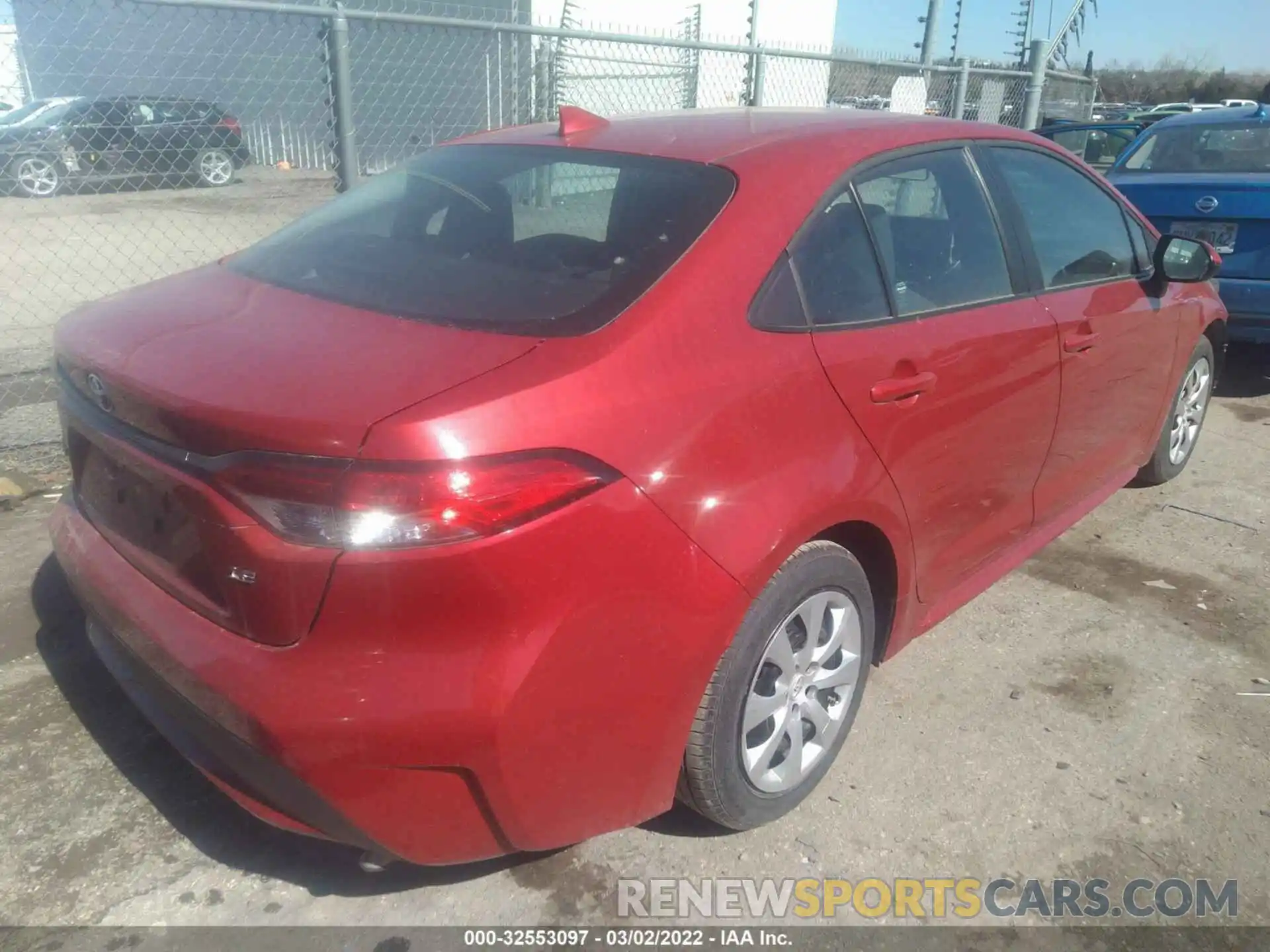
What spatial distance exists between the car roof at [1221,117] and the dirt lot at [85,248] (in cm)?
690

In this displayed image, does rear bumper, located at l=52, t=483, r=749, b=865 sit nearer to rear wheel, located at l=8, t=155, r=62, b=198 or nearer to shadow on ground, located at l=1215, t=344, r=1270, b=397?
shadow on ground, located at l=1215, t=344, r=1270, b=397

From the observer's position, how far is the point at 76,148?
11.7 metres

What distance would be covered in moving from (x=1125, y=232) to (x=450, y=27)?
3.46 metres

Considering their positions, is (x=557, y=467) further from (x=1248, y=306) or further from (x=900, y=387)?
(x=1248, y=306)

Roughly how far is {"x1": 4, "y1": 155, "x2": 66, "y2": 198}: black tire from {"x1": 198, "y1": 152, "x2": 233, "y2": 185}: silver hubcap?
241 centimetres

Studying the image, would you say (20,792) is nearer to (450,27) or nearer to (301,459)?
(301,459)

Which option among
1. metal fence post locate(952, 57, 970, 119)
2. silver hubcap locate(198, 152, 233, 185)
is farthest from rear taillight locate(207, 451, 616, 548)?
silver hubcap locate(198, 152, 233, 185)

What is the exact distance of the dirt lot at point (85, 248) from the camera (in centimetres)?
540

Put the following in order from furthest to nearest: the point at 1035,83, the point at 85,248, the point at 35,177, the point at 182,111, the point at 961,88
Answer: the point at 182,111 → the point at 35,177 → the point at 85,248 → the point at 1035,83 → the point at 961,88

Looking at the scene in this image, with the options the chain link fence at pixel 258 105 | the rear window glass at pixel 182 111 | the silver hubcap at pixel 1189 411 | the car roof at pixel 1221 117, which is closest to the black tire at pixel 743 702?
the silver hubcap at pixel 1189 411

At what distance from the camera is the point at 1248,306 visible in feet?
19.1

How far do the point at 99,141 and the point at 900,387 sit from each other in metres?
12.7

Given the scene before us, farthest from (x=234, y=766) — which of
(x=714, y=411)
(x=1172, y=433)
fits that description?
(x=1172, y=433)

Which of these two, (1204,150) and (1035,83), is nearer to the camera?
(1204,150)
